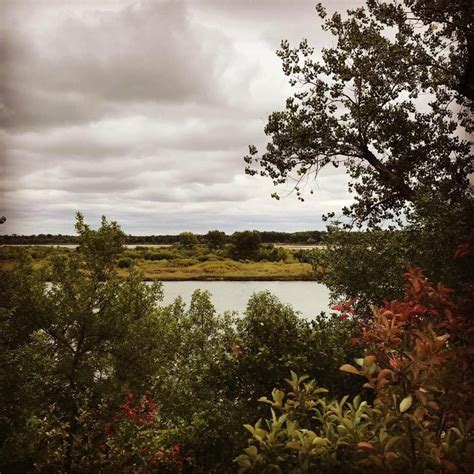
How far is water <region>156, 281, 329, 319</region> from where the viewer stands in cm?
1328

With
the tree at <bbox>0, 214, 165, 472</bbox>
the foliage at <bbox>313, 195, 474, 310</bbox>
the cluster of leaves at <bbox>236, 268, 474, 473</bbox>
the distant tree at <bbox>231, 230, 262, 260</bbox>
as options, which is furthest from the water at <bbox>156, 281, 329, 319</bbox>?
the cluster of leaves at <bbox>236, 268, 474, 473</bbox>

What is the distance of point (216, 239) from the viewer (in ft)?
55.4

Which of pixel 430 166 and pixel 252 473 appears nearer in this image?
pixel 252 473

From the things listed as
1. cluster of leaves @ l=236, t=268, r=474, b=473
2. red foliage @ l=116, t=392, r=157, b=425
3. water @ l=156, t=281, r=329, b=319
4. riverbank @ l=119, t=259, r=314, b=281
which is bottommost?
red foliage @ l=116, t=392, r=157, b=425

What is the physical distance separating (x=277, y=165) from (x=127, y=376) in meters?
4.69

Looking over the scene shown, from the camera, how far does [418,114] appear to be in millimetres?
6883

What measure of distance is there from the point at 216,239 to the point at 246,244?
165 centimetres

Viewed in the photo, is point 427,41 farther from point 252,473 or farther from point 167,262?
point 167,262

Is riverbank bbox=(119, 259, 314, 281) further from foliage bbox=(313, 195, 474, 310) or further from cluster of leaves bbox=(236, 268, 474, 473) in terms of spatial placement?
cluster of leaves bbox=(236, 268, 474, 473)

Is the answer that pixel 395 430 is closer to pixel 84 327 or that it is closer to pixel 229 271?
pixel 84 327

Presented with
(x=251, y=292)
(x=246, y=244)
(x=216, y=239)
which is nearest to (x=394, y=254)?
(x=251, y=292)

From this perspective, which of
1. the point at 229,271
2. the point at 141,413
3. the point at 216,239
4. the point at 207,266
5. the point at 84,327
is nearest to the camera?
the point at 141,413

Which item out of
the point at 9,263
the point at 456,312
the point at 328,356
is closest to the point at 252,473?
the point at 456,312

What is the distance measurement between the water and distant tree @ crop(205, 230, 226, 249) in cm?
154
